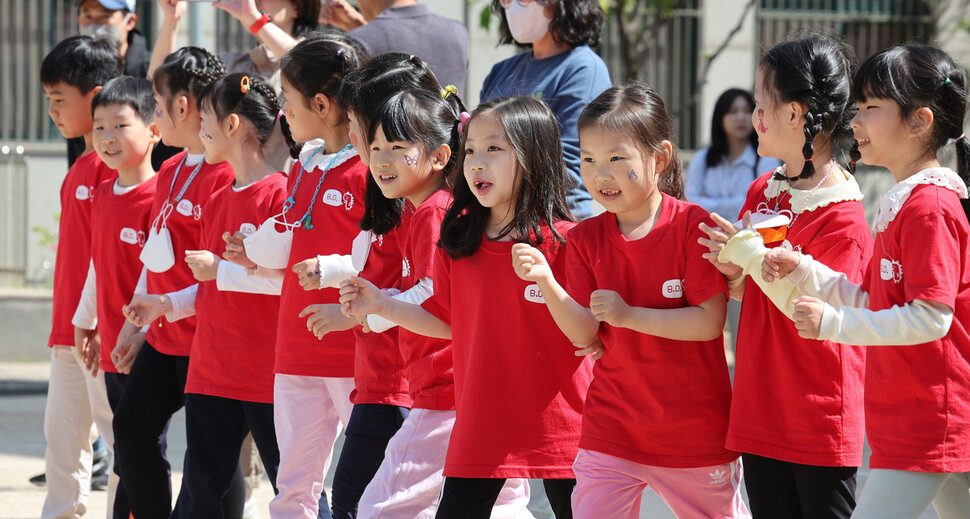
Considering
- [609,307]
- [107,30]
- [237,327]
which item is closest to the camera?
[609,307]

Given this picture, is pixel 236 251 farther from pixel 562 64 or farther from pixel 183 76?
pixel 562 64

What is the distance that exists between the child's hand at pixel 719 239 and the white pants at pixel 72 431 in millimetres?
2586

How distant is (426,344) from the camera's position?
10.9ft

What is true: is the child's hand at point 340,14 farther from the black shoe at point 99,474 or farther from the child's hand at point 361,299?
the child's hand at point 361,299

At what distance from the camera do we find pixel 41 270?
9.81 m

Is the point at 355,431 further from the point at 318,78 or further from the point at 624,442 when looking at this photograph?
the point at 318,78

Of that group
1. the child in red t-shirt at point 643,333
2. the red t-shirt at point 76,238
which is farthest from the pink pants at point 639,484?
the red t-shirt at point 76,238

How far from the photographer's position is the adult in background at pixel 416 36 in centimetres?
442

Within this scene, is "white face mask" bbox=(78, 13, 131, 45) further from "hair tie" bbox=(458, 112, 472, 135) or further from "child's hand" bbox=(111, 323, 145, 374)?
"hair tie" bbox=(458, 112, 472, 135)

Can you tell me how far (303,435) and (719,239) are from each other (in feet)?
5.02

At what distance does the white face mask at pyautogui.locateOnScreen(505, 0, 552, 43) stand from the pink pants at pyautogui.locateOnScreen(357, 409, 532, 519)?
1616mm

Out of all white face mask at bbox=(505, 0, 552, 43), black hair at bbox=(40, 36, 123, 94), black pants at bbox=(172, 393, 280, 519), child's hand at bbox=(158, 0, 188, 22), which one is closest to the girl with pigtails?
white face mask at bbox=(505, 0, 552, 43)

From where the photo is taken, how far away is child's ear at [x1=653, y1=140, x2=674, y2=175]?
306 centimetres

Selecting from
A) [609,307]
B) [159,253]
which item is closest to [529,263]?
[609,307]
